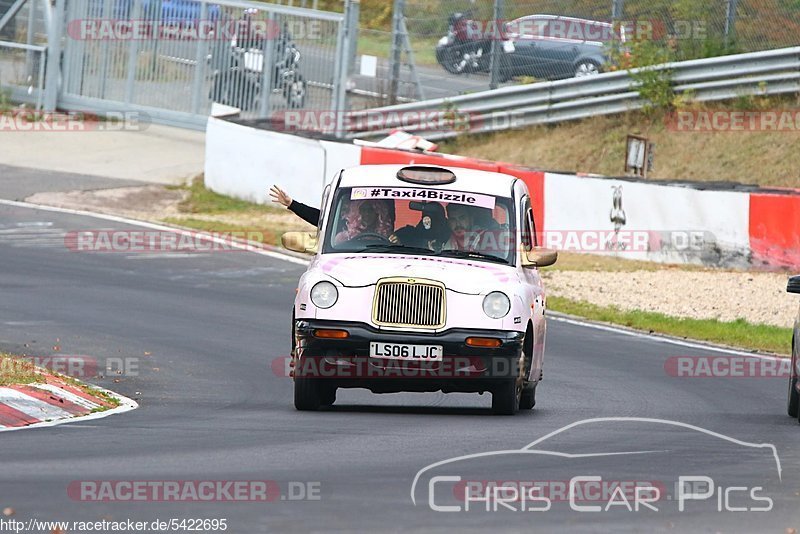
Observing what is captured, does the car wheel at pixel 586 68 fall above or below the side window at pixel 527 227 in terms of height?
above

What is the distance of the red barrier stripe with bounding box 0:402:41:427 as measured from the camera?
1024cm

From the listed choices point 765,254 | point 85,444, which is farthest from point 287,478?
point 765,254

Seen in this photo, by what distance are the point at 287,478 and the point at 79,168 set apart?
23.2 meters

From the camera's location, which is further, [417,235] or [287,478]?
[417,235]

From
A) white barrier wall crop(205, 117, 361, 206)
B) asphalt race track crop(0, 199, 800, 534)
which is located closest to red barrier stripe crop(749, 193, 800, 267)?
asphalt race track crop(0, 199, 800, 534)

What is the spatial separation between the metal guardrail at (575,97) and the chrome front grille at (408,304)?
665 inches

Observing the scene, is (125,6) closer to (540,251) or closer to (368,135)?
(368,135)

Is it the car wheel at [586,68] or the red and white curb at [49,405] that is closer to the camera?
the red and white curb at [49,405]

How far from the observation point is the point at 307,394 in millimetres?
11609

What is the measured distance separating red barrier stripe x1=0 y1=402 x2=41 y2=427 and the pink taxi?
1.98m

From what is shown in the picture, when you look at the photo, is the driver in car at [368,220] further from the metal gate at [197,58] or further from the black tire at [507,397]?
the metal gate at [197,58]

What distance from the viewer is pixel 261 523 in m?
6.87

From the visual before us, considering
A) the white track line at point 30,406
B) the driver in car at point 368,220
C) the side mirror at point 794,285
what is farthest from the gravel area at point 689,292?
the white track line at point 30,406

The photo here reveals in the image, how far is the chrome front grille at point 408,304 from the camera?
1127 cm
